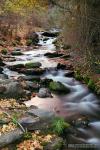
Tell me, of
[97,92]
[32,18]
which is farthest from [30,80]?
[32,18]

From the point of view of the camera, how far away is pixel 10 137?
31.0 feet

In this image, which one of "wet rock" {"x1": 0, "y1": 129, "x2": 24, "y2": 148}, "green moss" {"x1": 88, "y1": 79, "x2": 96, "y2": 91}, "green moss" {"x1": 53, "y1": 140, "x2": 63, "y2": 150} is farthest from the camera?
"green moss" {"x1": 88, "y1": 79, "x2": 96, "y2": 91}

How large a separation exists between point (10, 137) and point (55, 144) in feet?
4.24

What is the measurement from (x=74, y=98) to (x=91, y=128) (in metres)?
3.85

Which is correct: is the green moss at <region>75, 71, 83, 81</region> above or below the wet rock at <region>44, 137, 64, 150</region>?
below

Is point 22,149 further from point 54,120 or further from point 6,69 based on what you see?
point 6,69

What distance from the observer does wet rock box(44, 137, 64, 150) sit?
9.31 m

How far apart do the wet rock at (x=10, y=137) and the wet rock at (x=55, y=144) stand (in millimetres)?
882

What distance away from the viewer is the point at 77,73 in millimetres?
17906

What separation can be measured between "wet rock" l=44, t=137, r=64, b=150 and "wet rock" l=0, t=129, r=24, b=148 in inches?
34.7

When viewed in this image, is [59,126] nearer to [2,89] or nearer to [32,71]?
[2,89]

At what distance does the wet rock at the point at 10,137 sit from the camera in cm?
920

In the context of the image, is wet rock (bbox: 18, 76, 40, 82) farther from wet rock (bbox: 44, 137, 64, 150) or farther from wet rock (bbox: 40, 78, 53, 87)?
wet rock (bbox: 44, 137, 64, 150)

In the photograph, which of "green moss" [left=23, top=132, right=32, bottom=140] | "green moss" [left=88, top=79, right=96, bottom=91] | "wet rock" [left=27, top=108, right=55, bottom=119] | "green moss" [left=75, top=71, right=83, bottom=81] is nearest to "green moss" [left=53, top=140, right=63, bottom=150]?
"green moss" [left=23, top=132, right=32, bottom=140]
